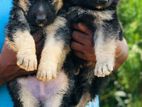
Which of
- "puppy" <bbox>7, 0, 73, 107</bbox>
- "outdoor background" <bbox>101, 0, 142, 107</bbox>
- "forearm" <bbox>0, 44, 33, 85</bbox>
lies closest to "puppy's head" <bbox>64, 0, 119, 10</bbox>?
"puppy" <bbox>7, 0, 73, 107</bbox>

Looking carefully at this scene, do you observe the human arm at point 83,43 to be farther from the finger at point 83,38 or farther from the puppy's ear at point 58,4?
the puppy's ear at point 58,4

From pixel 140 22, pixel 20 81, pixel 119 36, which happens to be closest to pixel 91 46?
pixel 119 36

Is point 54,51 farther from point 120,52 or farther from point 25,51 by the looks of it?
point 120,52

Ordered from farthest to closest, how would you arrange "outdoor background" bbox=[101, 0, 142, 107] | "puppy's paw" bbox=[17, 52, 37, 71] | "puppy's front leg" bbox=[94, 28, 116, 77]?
1. "outdoor background" bbox=[101, 0, 142, 107]
2. "puppy's front leg" bbox=[94, 28, 116, 77]
3. "puppy's paw" bbox=[17, 52, 37, 71]

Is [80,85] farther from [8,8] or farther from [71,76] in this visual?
[8,8]

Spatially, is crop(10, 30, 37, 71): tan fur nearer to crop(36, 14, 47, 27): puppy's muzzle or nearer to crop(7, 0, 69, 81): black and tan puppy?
crop(7, 0, 69, 81): black and tan puppy
